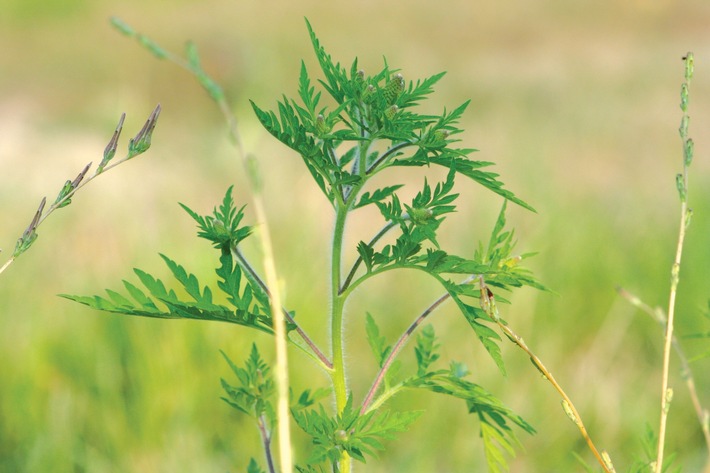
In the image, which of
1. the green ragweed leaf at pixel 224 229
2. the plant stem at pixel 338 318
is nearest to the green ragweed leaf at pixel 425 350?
the plant stem at pixel 338 318

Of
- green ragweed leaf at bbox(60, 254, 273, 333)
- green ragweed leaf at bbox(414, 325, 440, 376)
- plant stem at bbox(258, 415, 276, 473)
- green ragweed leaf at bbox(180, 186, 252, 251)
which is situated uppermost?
green ragweed leaf at bbox(180, 186, 252, 251)

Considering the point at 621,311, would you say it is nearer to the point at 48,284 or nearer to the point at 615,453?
the point at 615,453

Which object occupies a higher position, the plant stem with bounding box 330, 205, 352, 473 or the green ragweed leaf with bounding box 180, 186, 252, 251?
the green ragweed leaf with bounding box 180, 186, 252, 251

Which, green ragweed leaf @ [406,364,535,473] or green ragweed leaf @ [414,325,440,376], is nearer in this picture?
green ragweed leaf @ [406,364,535,473]

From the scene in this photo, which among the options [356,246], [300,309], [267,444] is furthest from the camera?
[300,309]

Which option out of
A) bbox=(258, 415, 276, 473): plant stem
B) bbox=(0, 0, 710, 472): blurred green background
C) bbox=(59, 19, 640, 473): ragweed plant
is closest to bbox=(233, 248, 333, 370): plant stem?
bbox=(59, 19, 640, 473): ragweed plant

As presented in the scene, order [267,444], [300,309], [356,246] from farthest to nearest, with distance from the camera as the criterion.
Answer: [300,309]
[267,444]
[356,246]

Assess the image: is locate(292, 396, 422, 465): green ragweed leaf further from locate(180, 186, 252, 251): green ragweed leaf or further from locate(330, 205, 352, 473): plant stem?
locate(180, 186, 252, 251): green ragweed leaf

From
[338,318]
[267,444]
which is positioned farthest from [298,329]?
[267,444]

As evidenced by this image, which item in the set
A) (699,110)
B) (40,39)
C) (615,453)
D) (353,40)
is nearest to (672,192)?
(615,453)

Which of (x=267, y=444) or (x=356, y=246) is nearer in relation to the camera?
(x=356, y=246)

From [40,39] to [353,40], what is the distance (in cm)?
591

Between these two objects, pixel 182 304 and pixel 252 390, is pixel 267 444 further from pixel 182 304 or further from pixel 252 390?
pixel 182 304

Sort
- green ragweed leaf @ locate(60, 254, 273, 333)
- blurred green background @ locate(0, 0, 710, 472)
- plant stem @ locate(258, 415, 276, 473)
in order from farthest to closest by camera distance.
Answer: blurred green background @ locate(0, 0, 710, 472), plant stem @ locate(258, 415, 276, 473), green ragweed leaf @ locate(60, 254, 273, 333)
